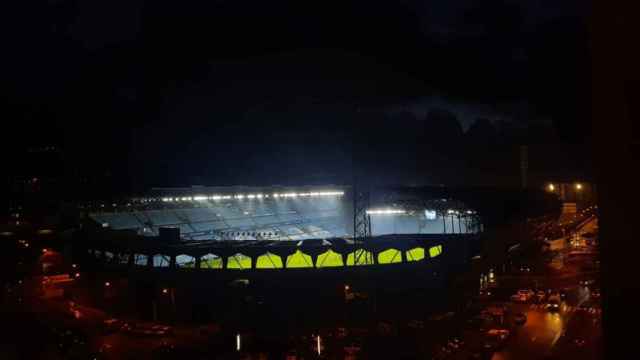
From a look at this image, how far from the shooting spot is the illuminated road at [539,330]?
12.0m

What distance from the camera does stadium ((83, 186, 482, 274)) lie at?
15.2 m

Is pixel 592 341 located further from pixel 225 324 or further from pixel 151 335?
pixel 151 335

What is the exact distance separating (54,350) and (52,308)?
587cm

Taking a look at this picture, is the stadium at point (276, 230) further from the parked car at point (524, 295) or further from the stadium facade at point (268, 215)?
the parked car at point (524, 295)

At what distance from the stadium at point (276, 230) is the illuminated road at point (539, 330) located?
2.44m

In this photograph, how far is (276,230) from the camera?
28.1 m

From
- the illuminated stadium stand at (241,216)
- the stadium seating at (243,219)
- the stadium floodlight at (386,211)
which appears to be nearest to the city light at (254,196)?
the illuminated stadium stand at (241,216)

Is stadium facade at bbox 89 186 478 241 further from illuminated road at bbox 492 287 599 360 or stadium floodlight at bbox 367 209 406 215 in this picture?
illuminated road at bbox 492 287 599 360

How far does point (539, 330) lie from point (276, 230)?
1606 centimetres

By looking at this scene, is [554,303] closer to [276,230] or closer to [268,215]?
[276,230]

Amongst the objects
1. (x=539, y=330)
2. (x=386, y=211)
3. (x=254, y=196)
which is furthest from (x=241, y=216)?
(x=539, y=330)

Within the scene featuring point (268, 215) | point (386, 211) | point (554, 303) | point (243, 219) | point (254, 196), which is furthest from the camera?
point (254, 196)

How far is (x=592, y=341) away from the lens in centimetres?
1252

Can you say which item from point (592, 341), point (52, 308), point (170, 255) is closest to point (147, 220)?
point (52, 308)
